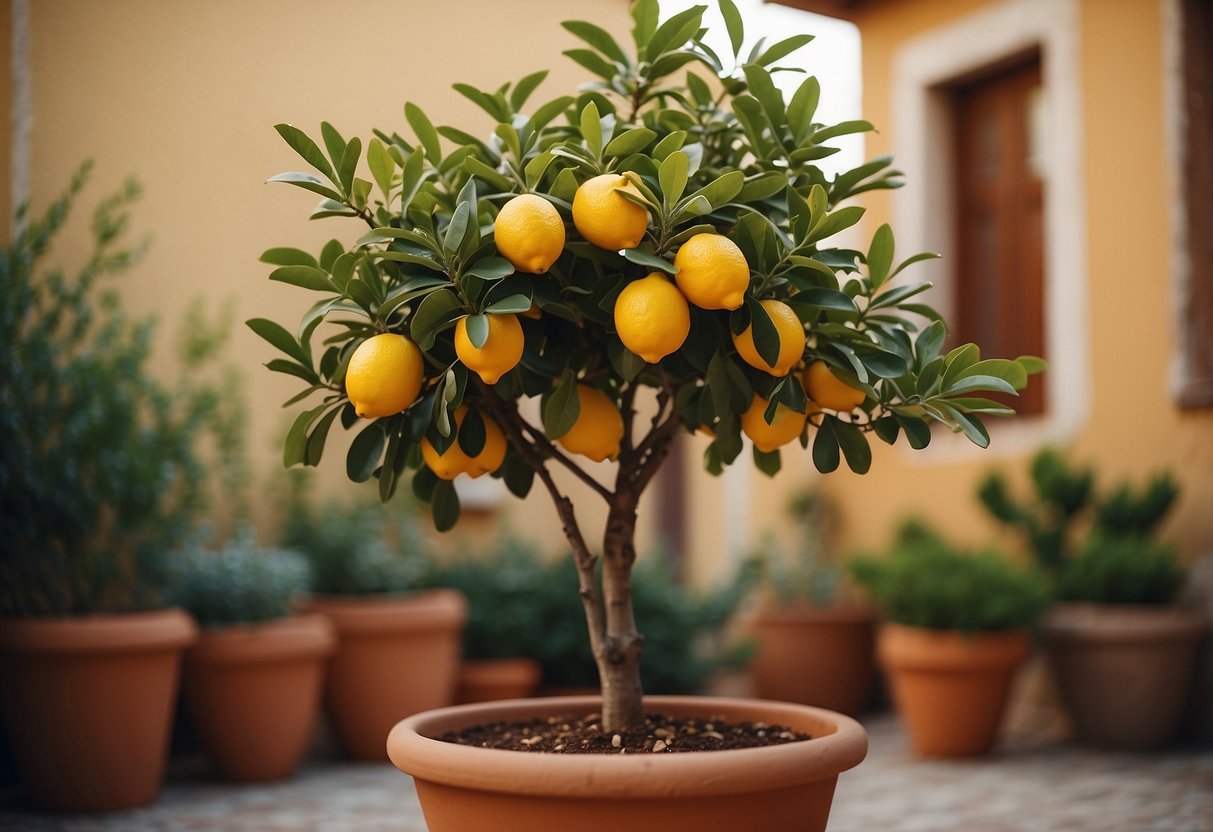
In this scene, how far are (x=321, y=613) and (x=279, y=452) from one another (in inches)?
28.3

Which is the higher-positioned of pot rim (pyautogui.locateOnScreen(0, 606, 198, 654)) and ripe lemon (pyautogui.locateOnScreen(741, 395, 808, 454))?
ripe lemon (pyautogui.locateOnScreen(741, 395, 808, 454))

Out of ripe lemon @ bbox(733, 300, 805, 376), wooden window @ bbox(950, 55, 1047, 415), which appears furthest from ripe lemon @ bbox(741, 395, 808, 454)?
wooden window @ bbox(950, 55, 1047, 415)

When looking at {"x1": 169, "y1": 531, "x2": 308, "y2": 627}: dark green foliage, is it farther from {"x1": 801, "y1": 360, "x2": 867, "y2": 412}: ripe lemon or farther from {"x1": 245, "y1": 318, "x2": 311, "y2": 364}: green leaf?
{"x1": 801, "y1": 360, "x2": 867, "y2": 412}: ripe lemon

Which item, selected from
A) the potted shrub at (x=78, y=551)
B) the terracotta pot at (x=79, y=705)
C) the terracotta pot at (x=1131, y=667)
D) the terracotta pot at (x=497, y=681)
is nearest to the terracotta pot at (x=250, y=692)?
the potted shrub at (x=78, y=551)

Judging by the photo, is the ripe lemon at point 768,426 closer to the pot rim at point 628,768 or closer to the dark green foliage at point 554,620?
the pot rim at point 628,768

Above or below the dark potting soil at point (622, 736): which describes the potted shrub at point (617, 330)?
above

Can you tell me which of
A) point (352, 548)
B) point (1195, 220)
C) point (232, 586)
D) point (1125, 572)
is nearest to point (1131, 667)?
point (1125, 572)

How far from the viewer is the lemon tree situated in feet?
4.46

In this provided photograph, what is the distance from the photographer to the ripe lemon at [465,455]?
1549 mm

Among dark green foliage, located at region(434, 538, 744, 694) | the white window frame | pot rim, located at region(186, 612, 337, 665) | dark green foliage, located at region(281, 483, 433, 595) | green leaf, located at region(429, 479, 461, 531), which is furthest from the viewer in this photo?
the white window frame

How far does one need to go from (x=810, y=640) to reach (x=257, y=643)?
2522mm

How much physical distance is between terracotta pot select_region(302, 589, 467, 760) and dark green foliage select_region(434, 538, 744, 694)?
0.42 metres

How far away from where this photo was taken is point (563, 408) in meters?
1.50

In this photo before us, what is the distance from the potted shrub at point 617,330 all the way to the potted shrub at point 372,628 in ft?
7.49
